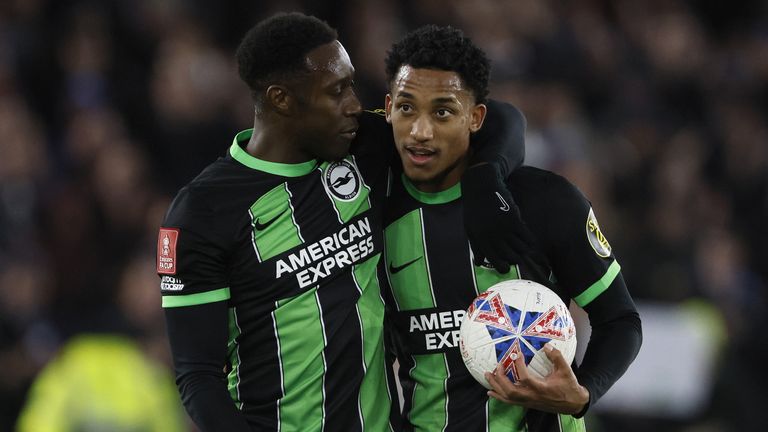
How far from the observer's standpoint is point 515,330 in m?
3.50

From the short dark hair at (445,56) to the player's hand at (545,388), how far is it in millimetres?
869

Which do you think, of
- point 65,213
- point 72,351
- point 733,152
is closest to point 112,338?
point 72,351

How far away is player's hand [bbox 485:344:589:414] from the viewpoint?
3412 millimetres

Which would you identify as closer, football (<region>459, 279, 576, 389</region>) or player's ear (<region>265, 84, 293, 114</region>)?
football (<region>459, 279, 576, 389</region>)

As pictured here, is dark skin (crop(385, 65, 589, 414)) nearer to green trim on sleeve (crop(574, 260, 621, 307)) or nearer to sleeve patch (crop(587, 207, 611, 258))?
sleeve patch (crop(587, 207, 611, 258))

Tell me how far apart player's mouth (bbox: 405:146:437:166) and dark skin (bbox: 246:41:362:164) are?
8.8 inches

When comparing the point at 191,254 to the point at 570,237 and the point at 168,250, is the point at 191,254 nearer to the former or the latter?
the point at 168,250

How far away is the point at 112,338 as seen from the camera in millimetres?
7230

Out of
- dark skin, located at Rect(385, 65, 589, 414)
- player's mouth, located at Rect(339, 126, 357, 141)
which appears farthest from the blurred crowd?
dark skin, located at Rect(385, 65, 589, 414)

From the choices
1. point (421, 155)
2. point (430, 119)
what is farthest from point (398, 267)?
point (430, 119)

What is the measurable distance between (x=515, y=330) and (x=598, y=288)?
37 centimetres

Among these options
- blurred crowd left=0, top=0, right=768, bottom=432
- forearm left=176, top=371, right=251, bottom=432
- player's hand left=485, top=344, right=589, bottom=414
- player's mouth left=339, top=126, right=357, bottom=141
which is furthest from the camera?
blurred crowd left=0, top=0, right=768, bottom=432

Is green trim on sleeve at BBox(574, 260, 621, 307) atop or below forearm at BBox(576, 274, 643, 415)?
atop

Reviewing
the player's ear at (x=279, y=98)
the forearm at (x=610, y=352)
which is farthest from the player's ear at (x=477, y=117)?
the forearm at (x=610, y=352)
